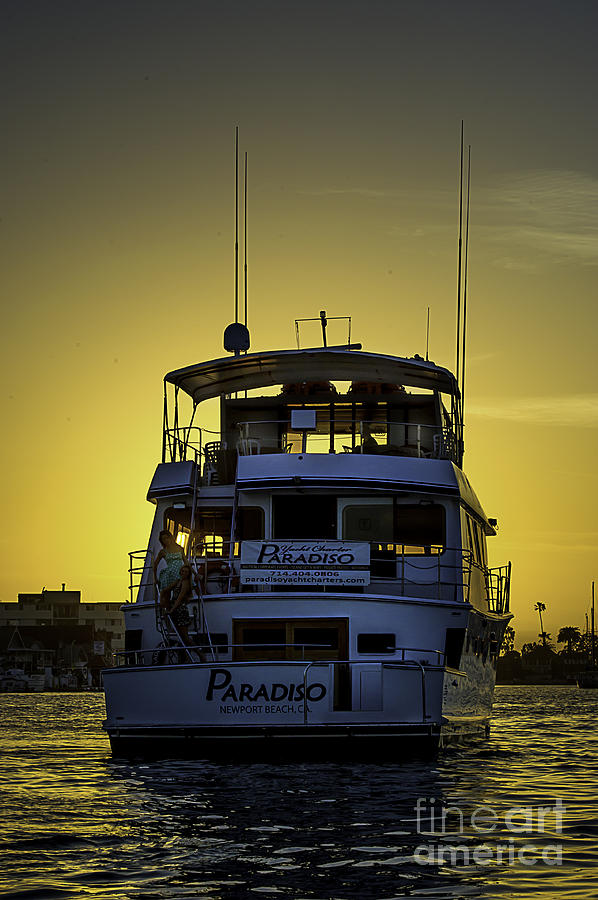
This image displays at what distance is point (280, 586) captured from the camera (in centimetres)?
2052

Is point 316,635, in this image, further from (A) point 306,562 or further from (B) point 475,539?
(B) point 475,539

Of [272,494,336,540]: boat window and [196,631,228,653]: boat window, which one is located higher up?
[272,494,336,540]: boat window

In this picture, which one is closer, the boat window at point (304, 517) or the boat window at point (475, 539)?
the boat window at point (304, 517)

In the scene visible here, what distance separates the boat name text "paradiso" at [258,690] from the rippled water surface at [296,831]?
3.33 feet

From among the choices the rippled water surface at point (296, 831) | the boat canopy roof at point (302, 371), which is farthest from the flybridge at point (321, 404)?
the rippled water surface at point (296, 831)

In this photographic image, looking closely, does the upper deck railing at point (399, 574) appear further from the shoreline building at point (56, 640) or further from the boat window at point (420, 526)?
the shoreline building at point (56, 640)

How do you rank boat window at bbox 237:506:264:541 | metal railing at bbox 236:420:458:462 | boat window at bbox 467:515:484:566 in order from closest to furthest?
1. boat window at bbox 237:506:264:541
2. boat window at bbox 467:515:484:566
3. metal railing at bbox 236:420:458:462

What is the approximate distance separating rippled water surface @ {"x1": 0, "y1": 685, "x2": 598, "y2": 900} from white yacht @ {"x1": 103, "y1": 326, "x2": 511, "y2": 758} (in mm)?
666

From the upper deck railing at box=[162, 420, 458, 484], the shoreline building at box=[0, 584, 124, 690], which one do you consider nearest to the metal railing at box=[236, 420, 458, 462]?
the upper deck railing at box=[162, 420, 458, 484]

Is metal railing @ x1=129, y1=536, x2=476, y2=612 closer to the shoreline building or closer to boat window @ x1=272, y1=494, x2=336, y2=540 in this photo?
boat window @ x1=272, y1=494, x2=336, y2=540

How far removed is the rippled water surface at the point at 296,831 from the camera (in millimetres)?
9453

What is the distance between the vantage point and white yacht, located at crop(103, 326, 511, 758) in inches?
691

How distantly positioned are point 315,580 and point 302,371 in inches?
266

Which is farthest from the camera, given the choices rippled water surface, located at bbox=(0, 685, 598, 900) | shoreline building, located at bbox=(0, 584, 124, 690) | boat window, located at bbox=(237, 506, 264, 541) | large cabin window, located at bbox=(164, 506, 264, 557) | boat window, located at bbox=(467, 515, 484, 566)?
shoreline building, located at bbox=(0, 584, 124, 690)
